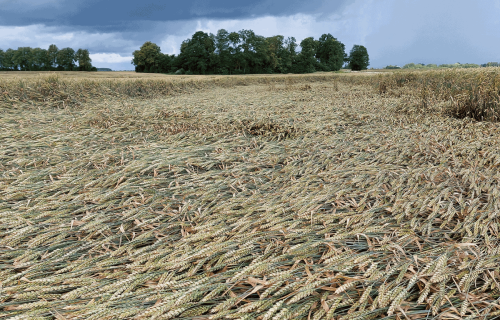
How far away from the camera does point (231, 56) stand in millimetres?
40188

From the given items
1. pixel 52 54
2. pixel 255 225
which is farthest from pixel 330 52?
pixel 255 225

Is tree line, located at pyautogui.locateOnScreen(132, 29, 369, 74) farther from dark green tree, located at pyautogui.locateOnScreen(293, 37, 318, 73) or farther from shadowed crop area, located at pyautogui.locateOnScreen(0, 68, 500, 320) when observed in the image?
shadowed crop area, located at pyautogui.locateOnScreen(0, 68, 500, 320)

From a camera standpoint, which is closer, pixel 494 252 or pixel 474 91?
pixel 494 252

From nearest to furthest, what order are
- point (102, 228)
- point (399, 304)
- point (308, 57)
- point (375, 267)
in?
point (399, 304) < point (375, 267) < point (102, 228) < point (308, 57)

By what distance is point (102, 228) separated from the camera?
171cm

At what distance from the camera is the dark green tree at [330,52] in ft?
162

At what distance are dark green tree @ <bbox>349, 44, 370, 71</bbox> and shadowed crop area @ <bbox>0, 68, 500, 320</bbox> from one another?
60722mm

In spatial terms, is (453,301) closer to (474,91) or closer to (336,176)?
(336,176)

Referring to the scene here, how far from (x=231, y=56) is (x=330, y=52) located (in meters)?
21.1

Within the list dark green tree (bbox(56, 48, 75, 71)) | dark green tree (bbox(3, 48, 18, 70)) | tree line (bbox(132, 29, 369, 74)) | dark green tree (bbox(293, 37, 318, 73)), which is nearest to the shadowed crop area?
tree line (bbox(132, 29, 369, 74))

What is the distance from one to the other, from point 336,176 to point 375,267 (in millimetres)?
1146

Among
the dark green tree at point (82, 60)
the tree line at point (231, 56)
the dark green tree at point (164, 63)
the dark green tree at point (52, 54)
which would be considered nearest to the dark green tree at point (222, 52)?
the tree line at point (231, 56)

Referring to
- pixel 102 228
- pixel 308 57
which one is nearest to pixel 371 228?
pixel 102 228

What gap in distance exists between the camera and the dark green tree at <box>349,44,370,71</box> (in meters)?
56.4
